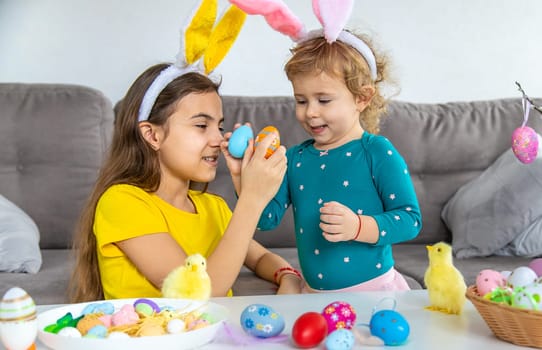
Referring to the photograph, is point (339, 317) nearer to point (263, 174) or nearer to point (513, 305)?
point (513, 305)

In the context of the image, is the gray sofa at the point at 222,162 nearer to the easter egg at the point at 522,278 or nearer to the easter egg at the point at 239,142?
the easter egg at the point at 239,142

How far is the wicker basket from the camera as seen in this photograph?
3.11 ft

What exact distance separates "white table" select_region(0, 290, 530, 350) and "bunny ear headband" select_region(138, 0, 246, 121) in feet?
1.99

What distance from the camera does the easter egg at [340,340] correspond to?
0.95m

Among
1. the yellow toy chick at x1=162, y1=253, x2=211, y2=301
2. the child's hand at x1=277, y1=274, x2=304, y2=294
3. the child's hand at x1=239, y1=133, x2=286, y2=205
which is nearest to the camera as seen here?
the yellow toy chick at x1=162, y1=253, x2=211, y2=301

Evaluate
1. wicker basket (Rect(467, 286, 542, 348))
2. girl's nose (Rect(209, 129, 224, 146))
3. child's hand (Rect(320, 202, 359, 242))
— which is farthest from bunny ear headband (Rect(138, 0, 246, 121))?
wicker basket (Rect(467, 286, 542, 348))

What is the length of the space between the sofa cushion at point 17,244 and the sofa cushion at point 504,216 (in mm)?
1363

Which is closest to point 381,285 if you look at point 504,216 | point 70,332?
point 70,332

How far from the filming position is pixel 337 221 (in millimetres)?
1342

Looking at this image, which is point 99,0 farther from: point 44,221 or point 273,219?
point 273,219

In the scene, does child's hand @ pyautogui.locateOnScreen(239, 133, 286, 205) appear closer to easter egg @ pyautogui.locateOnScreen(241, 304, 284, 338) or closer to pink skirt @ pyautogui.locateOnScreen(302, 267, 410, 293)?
pink skirt @ pyautogui.locateOnScreen(302, 267, 410, 293)

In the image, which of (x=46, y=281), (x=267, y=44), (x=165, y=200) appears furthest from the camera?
(x=267, y=44)

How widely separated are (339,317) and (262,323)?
11cm

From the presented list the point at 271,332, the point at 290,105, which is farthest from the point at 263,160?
the point at 290,105
